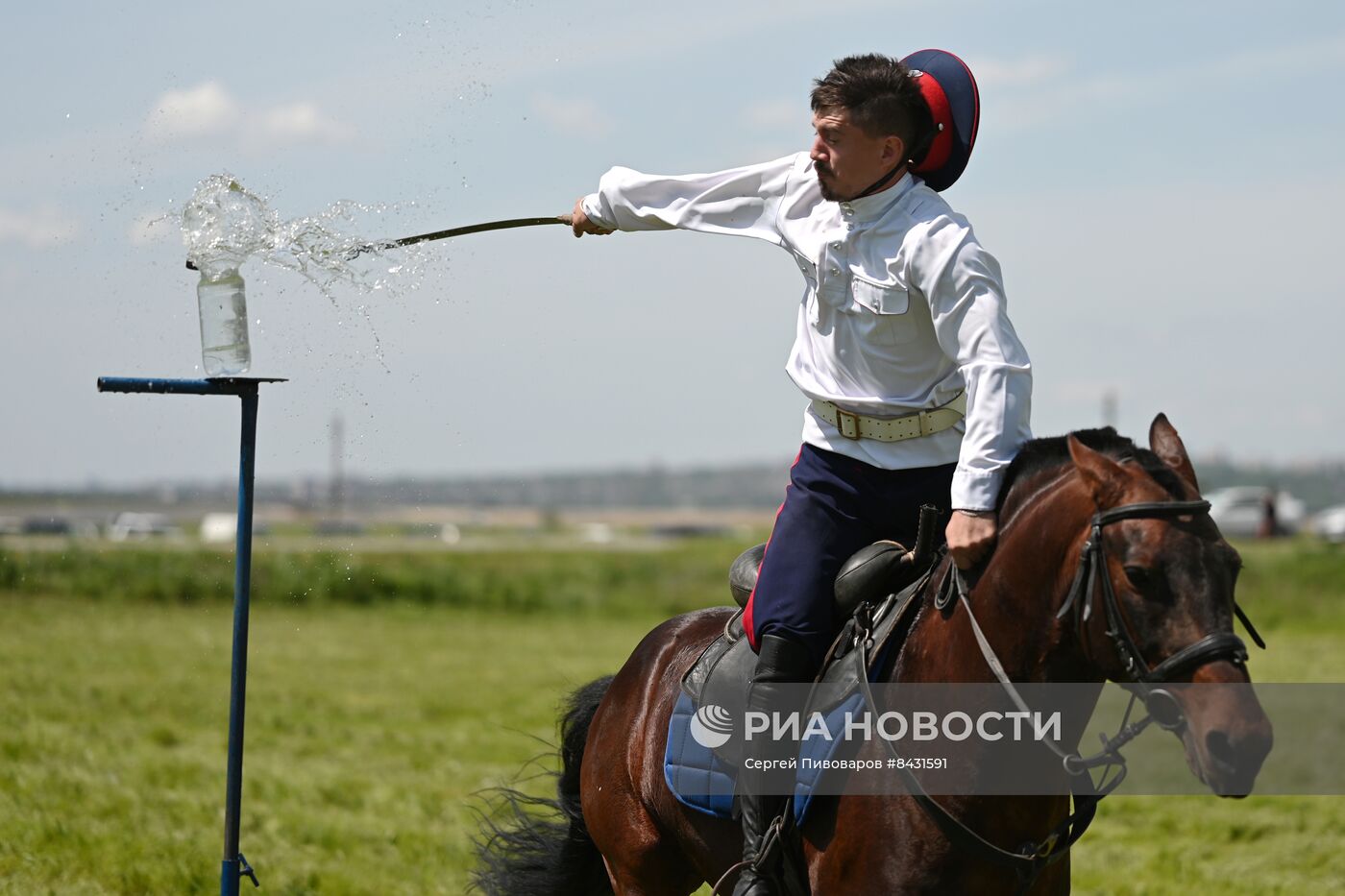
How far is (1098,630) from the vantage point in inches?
122

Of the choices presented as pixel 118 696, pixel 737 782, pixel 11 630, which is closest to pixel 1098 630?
pixel 737 782

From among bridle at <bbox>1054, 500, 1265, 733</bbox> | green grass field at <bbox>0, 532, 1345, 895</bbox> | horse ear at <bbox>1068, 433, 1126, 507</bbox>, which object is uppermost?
horse ear at <bbox>1068, 433, 1126, 507</bbox>

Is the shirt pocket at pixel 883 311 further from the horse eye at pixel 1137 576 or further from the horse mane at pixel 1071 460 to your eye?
the horse eye at pixel 1137 576

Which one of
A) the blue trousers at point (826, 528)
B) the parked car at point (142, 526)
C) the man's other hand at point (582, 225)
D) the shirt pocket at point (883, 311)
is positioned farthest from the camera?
the parked car at point (142, 526)

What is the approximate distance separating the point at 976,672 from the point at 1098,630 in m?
0.41

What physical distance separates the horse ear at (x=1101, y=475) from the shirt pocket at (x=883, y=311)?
27.0 inches

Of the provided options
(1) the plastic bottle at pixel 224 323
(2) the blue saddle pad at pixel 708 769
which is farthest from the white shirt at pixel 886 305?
(1) the plastic bottle at pixel 224 323

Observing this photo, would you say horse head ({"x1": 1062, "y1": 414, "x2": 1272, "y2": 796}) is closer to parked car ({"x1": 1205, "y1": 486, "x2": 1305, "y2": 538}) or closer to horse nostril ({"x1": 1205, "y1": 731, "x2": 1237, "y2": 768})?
horse nostril ({"x1": 1205, "y1": 731, "x2": 1237, "y2": 768})

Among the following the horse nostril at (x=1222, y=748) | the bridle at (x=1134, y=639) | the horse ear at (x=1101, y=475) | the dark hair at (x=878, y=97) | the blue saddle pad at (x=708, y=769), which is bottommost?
the blue saddle pad at (x=708, y=769)

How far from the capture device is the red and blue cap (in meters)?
3.74

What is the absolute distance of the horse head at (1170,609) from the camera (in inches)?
112

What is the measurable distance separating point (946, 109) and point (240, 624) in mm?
2891

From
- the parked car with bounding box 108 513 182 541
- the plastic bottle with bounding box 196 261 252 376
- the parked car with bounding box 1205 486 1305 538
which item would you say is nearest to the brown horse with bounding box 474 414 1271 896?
the plastic bottle with bounding box 196 261 252 376

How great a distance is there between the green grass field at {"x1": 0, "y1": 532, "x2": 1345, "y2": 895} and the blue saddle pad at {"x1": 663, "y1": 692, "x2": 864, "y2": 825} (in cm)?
118
